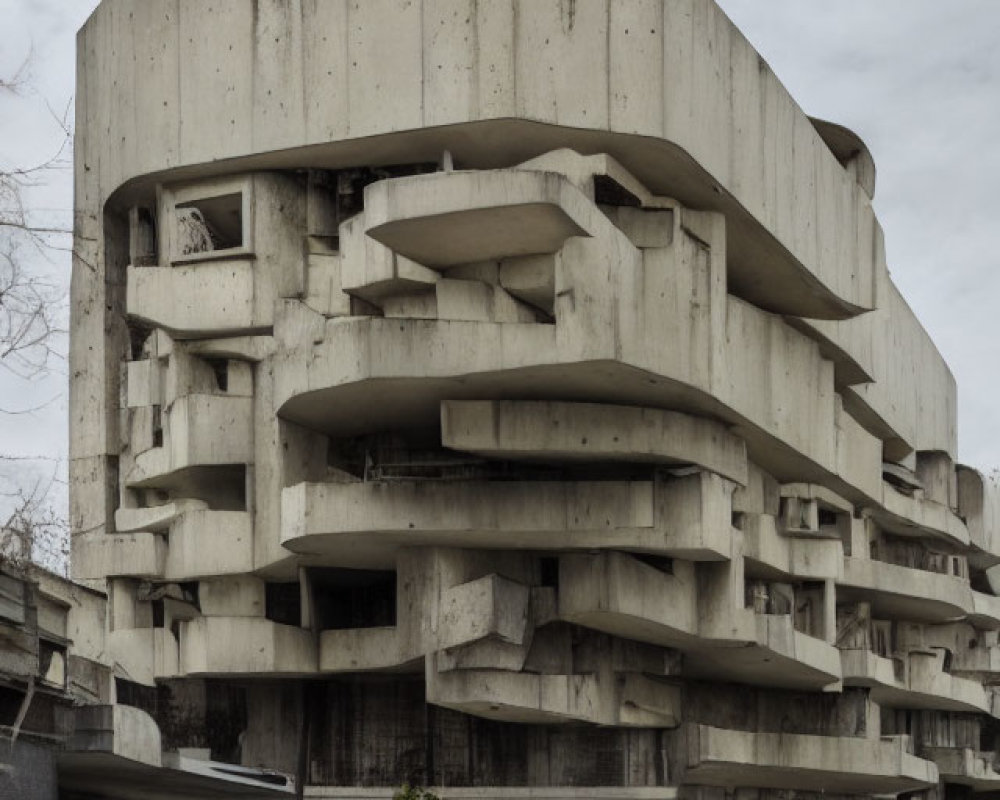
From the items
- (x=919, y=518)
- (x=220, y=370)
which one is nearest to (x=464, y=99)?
(x=220, y=370)

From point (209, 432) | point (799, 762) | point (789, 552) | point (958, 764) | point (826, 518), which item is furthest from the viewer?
point (958, 764)

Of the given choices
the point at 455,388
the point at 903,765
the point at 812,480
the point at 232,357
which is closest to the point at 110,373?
the point at 232,357

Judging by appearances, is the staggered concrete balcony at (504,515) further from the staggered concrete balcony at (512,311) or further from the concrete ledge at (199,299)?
the concrete ledge at (199,299)

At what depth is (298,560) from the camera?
2950 cm

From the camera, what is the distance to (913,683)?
132 feet

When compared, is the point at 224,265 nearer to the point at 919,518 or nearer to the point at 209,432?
the point at 209,432

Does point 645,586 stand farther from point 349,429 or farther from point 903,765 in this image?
point 903,765

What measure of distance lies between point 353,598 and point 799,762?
7460 mm

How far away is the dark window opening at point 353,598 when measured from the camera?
3045 cm

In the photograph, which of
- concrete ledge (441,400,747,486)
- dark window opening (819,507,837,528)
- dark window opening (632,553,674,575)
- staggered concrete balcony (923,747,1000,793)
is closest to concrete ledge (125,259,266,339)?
concrete ledge (441,400,747,486)

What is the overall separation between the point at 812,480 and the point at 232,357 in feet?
30.4

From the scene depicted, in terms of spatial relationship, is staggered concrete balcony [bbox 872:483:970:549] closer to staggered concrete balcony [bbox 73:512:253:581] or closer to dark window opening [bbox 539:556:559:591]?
dark window opening [bbox 539:556:559:591]

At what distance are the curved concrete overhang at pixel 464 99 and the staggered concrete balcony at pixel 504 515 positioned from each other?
4.01 metres

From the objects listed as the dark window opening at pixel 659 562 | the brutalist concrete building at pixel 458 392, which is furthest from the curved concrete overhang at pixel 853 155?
the dark window opening at pixel 659 562
